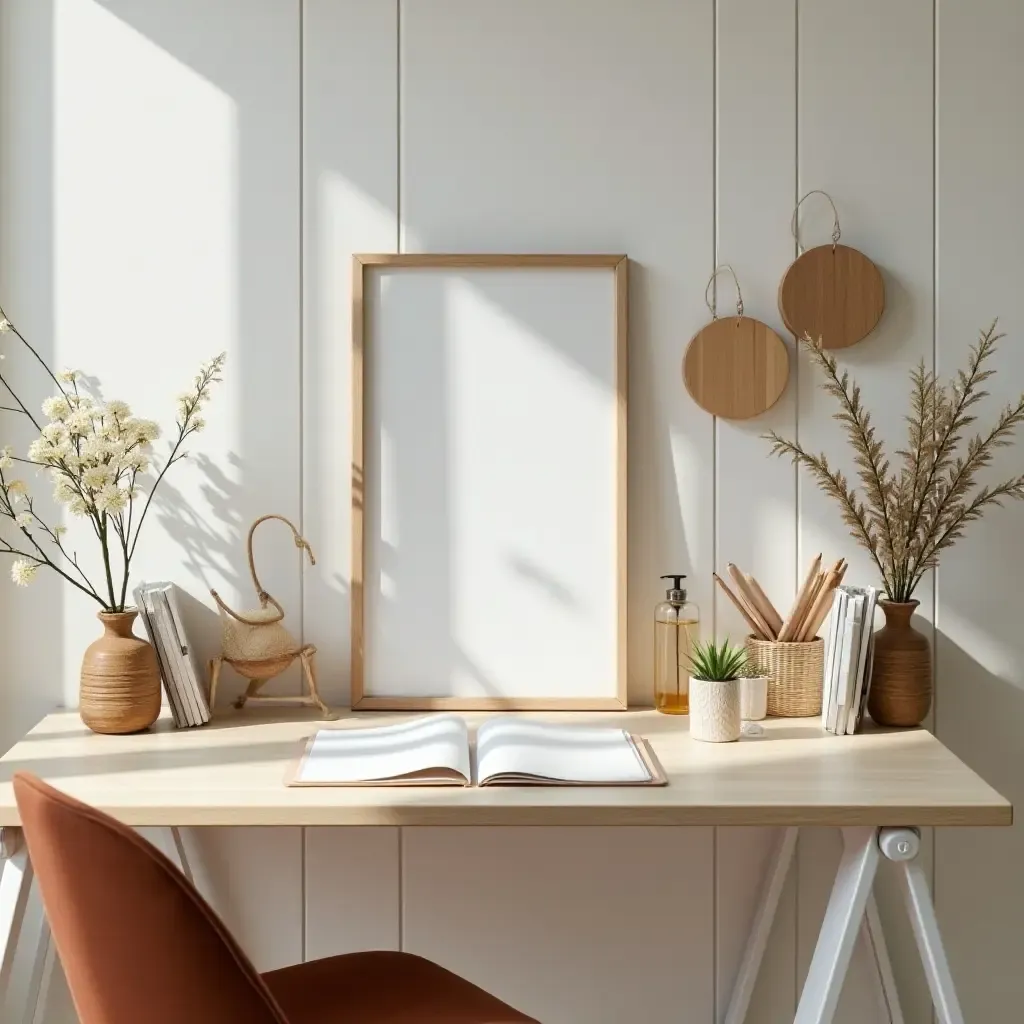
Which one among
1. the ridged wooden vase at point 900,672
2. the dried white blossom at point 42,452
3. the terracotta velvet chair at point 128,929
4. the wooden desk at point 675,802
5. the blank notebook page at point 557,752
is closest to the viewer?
the terracotta velvet chair at point 128,929

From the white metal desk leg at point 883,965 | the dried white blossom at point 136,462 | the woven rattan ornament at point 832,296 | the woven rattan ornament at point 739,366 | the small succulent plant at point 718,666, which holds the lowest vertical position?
the white metal desk leg at point 883,965

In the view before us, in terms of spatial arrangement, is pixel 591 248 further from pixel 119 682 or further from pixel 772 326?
pixel 119 682

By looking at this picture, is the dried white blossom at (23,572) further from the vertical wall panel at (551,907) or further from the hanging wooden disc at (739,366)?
the hanging wooden disc at (739,366)

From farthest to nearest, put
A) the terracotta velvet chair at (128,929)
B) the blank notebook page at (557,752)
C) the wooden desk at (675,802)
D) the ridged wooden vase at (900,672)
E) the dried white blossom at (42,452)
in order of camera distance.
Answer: the ridged wooden vase at (900,672) → the dried white blossom at (42,452) → the blank notebook page at (557,752) → the wooden desk at (675,802) → the terracotta velvet chair at (128,929)

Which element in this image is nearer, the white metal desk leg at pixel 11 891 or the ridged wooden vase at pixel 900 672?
the white metal desk leg at pixel 11 891

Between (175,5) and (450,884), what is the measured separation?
5.30 feet

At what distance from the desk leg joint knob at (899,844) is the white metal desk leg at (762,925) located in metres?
0.44

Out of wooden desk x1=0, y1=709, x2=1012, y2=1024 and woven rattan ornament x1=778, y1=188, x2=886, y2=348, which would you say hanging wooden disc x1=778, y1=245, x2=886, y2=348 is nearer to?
woven rattan ornament x1=778, y1=188, x2=886, y2=348

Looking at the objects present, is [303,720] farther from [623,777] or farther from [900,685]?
[900,685]

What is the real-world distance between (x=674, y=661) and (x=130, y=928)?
3.53 ft

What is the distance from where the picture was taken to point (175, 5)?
1.92 metres

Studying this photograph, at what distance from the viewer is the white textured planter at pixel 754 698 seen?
183 cm

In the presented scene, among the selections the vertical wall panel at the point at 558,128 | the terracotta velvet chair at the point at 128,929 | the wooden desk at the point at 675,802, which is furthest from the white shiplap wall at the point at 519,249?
the terracotta velvet chair at the point at 128,929

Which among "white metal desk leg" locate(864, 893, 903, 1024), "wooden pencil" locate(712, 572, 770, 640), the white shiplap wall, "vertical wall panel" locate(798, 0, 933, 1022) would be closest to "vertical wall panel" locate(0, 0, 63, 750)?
the white shiplap wall
